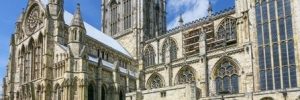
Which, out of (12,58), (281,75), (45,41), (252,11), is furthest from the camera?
(12,58)

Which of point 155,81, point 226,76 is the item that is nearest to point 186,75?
point 155,81

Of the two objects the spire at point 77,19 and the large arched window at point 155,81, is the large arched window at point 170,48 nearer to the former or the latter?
the large arched window at point 155,81

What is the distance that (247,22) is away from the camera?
4922 centimetres

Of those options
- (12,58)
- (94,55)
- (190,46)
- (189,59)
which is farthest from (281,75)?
(12,58)

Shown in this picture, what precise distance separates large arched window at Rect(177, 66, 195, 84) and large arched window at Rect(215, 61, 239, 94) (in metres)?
4.16

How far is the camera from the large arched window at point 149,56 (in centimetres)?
6538

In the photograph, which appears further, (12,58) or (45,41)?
(12,58)

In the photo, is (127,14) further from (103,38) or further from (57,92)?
(57,92)

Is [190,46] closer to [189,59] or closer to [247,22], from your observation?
[189,59]

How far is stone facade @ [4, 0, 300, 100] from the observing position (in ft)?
148

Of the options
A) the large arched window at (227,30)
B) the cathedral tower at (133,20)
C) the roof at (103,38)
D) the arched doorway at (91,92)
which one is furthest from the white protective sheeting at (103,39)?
the large arched window at (227,30)

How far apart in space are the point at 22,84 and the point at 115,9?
28383mm

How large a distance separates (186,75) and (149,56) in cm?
1184

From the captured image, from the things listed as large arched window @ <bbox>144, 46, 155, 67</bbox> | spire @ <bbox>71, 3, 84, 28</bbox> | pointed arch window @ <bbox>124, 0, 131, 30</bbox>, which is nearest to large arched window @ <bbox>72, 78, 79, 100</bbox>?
spire @ <bbox>71, 3, 84, 28</bbox>
